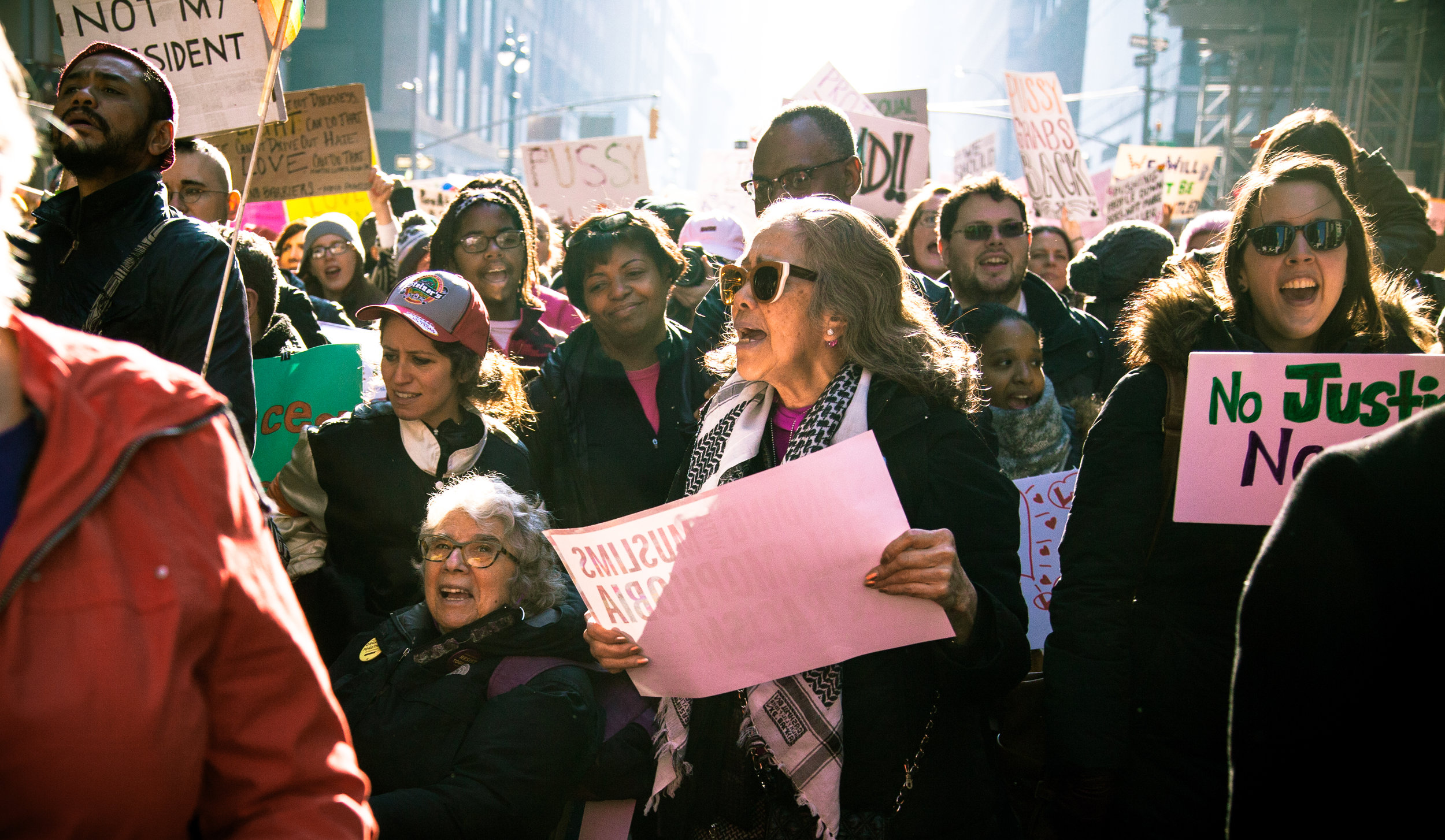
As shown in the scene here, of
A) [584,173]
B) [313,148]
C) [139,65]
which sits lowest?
[584,173]

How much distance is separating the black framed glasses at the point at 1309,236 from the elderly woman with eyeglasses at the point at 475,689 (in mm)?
1843

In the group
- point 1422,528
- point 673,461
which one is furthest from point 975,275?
point 1422,528

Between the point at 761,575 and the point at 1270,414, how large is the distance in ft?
3.48

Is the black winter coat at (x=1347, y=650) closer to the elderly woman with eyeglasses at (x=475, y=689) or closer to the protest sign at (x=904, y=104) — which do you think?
the elderly woman with eyeglasses at (x=475, y=689)

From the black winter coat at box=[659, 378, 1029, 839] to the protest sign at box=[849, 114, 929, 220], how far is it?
447 centimetres

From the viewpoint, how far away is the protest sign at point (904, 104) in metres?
7.43

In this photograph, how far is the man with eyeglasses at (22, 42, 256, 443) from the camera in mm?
2783

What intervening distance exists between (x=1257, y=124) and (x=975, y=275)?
99.7 ft

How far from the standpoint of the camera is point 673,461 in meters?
3.52

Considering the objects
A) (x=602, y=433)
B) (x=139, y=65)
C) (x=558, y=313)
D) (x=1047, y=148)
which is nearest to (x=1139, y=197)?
(x=1047, y=148)

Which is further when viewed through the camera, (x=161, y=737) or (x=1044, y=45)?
(x=1044, y=45)

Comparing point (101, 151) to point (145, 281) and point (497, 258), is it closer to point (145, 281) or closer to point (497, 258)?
→ point (145, 281)

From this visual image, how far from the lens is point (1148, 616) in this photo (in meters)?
2.10

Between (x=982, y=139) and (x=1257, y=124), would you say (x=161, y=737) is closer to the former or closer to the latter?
(x=982, y=139)
